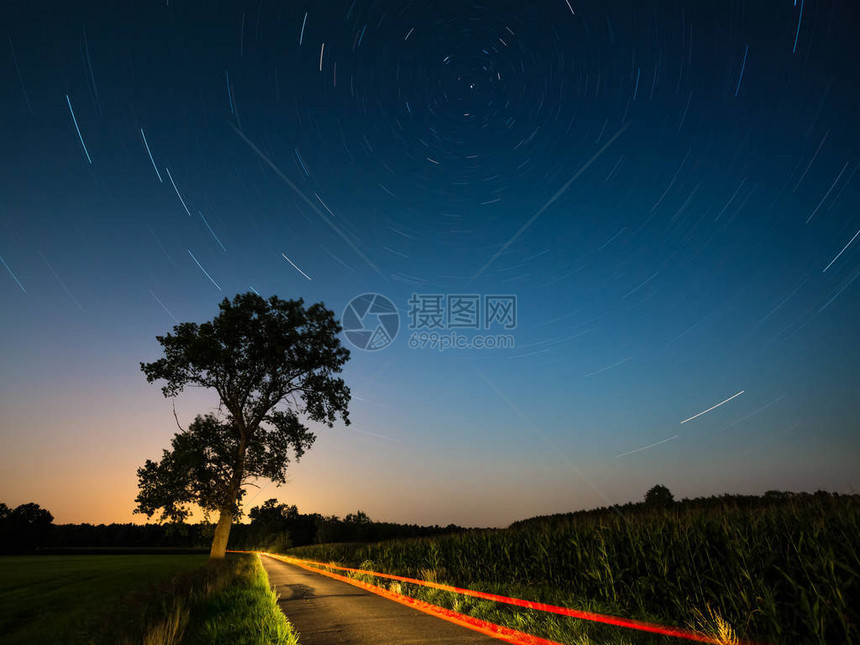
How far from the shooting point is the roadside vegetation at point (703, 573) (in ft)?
20.3

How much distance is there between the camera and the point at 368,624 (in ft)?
29.5

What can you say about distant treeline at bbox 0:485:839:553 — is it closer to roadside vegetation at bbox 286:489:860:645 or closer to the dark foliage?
the dark foliage

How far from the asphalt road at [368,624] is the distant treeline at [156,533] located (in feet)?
168

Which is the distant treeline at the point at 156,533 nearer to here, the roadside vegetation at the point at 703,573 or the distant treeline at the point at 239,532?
the distant treeline at the point at 239,532

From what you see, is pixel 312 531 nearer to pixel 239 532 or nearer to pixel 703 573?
pixel 239 532

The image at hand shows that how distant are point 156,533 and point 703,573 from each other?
19334cm

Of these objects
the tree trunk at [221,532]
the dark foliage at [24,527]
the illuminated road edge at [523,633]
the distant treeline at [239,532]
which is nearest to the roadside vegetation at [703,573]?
the illuminated road edge at [523,633]

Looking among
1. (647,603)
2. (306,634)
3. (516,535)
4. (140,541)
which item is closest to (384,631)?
(306,634)

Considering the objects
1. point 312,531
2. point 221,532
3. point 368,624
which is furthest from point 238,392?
point 312,531

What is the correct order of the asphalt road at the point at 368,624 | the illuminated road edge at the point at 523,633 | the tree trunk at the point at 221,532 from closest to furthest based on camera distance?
the illuminated road edge at the point at 523,633
the asphalt road at the point at 368,624
the tree trunk at the point at 221,532

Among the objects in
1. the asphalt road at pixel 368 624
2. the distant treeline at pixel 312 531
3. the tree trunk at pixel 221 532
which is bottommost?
the asphalt road at pixel 368 624

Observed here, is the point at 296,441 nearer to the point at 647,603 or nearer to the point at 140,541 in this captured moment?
the point at 647,603

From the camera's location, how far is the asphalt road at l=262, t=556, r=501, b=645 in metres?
7.45

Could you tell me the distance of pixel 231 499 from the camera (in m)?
24.4
